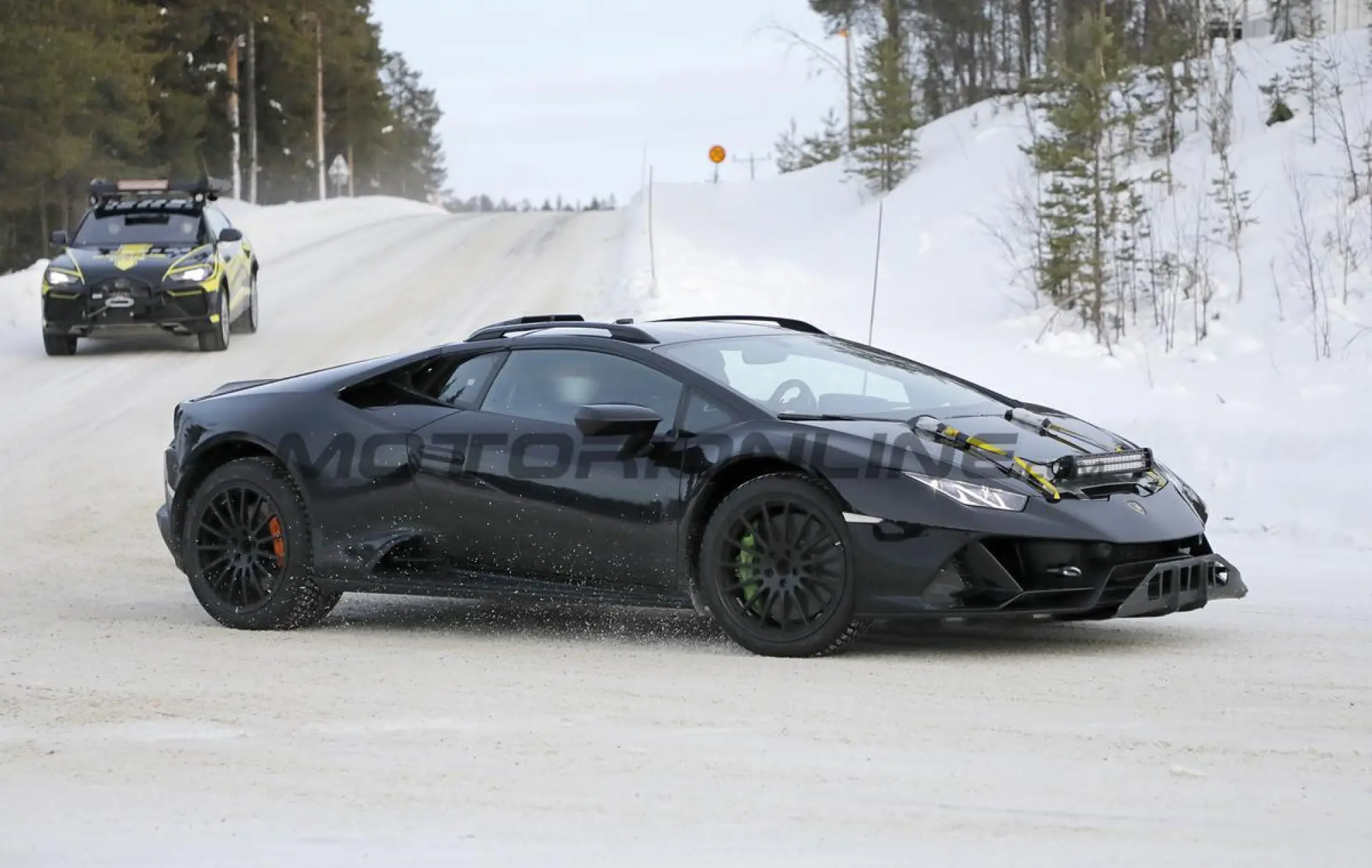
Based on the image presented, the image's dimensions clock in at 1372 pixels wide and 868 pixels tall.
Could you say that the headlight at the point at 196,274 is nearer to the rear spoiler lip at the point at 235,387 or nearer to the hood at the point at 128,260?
the hood at the point at 128,260

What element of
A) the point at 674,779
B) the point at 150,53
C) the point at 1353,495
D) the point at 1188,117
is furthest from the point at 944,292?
the point at 150,53

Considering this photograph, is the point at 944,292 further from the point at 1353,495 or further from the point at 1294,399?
the point at 1353,495

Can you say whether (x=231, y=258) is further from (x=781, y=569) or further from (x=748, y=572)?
(x=781, y=569)

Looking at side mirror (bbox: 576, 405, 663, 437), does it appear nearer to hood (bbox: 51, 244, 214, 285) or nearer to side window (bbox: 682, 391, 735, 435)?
side window (bbox: 682, 391, 735, 435)

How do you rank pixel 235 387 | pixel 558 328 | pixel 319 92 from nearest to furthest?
pixel 558 328
pixel 235 387
pixel 319 92

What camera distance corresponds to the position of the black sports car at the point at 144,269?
20.0m

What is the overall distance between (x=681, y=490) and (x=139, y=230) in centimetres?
1524

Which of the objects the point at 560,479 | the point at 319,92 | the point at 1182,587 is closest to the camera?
the point at 1182,587

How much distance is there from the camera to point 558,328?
26.6 ft

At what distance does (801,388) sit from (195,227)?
14.9 m

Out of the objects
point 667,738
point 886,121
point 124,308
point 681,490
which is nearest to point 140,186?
point 124,308

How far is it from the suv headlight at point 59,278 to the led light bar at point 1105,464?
15.5 m

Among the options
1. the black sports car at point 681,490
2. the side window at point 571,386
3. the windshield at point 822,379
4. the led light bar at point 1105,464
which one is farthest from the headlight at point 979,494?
the side window at point 571,386

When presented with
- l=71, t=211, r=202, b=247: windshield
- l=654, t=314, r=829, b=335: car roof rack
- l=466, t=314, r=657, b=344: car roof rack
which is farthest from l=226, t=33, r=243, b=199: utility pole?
l=466, t=314, r=657, b=344: car roof rack
